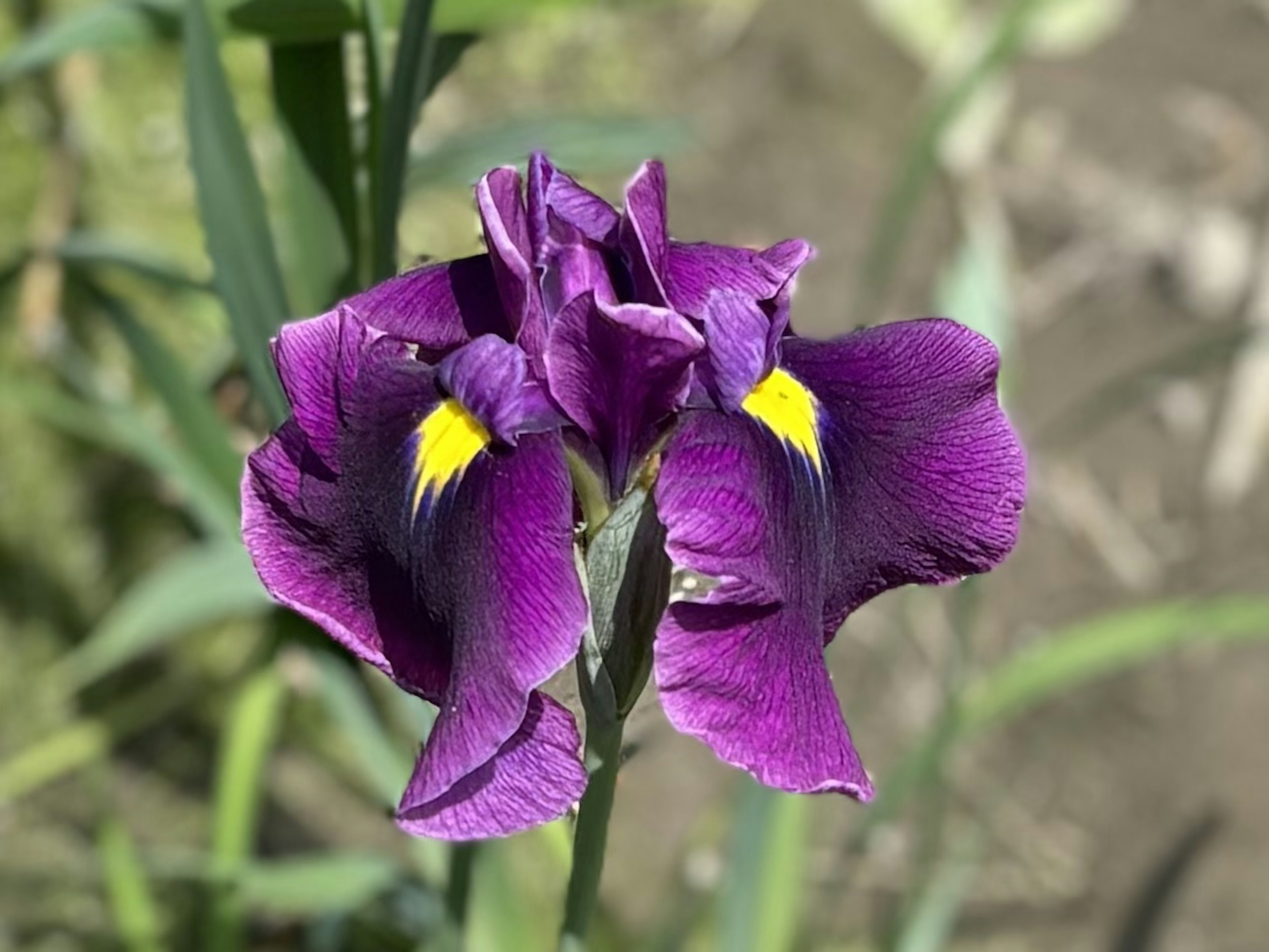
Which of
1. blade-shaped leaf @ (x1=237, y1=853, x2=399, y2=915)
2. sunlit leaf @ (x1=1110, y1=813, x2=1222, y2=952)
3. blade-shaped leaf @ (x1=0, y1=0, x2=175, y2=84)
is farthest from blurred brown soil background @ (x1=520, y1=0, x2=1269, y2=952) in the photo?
blade-shaped leaf @ (x1=0, y1=0, x2=175, y2=84)

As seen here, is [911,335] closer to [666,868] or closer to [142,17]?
[142,17]

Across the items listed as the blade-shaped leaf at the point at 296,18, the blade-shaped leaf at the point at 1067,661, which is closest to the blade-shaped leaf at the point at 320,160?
the blade-shaped leaf at the point at 296,18

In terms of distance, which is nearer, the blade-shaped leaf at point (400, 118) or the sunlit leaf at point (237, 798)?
the blade-shaped leaf at point (400, 118)

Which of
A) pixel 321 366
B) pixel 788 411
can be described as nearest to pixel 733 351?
pixel 788 411

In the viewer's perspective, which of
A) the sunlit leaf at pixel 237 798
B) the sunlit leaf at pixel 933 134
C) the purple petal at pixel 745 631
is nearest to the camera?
the purple petal at pixel 745 631

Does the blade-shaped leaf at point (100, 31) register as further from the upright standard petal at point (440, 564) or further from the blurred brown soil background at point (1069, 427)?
the blurred brown soil background at point (1069, 427)

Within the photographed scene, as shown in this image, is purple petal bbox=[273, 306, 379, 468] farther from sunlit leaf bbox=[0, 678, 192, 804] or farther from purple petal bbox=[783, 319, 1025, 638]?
sunlit leaf bbox=[0, 678, 192, 804]
